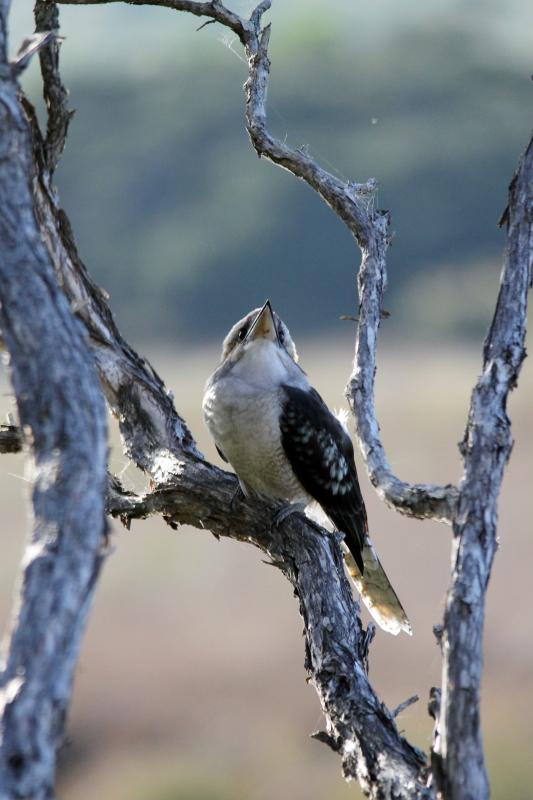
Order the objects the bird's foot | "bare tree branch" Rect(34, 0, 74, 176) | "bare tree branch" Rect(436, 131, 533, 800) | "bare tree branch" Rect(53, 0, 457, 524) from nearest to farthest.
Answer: "bare tree branch" Rect(436, 131, 533, 800) < "bare tree branch" Rect(53, 0, 457, 524) < the bird's foot < "bare tree branch" Rect(34, 0, 74, 176)

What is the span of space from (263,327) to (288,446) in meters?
0.49

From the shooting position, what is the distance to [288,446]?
3.80 metres

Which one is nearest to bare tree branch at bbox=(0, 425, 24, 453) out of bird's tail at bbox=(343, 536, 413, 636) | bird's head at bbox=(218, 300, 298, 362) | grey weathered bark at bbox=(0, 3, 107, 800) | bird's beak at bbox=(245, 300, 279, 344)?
bird's head at bbox=(218, 300, 298, 362)

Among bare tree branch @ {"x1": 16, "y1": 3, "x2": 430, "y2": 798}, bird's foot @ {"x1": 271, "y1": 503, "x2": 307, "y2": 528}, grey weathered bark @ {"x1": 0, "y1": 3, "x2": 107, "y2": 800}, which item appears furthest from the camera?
bird's foot @ {"x1": 271, "y1": 503, "x2": 307, "y2": 528}

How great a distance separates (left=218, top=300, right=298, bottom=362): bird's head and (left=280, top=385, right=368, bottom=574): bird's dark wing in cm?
23

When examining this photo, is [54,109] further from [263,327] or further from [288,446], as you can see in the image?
[288,446]

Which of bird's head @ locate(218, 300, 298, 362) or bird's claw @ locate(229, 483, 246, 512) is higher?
bird's head @ locate(218, 300, 298, 362)

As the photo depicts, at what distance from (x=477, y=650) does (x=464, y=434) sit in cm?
47

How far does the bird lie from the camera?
3785 millimetres

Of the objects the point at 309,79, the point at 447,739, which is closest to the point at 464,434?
the point at 447,739

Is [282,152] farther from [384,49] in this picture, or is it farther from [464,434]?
[384,49]

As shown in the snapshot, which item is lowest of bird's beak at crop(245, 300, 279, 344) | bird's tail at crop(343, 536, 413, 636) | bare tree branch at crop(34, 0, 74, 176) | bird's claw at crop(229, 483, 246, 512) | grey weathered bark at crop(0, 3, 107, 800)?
grey weathered bark at crop(0, 3, 107, 800)

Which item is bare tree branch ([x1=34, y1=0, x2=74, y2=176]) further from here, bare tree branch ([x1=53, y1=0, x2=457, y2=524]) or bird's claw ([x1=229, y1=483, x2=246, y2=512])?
bird's claw ([x1=229, y1=483, x2=246, y2=512])

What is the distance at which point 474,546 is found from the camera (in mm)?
2127
